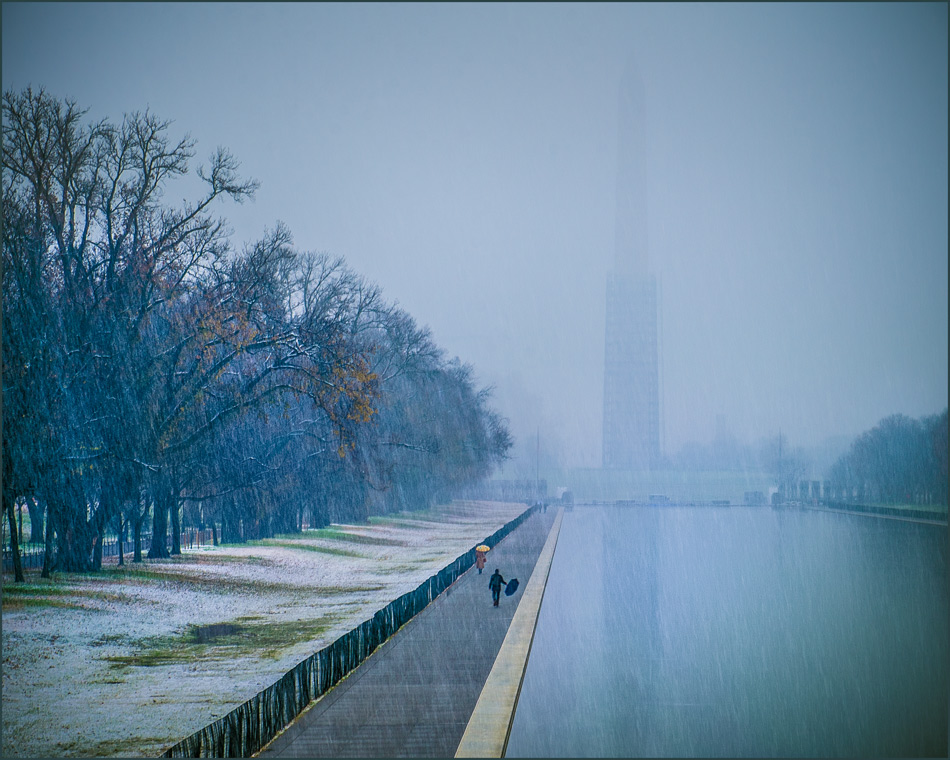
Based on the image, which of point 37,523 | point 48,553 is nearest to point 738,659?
point 48,553

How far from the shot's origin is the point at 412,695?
1223cm

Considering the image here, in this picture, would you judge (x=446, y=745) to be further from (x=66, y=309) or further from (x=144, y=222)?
(x=144, y=222)

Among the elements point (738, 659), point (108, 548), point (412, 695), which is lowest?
point (108, 548)

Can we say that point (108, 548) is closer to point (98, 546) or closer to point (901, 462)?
point (98, 546)

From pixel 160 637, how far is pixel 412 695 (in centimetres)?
762

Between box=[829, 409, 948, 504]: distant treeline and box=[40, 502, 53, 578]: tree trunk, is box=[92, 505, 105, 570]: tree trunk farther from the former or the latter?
box=[829, 409, 948, 504]: distant treeline

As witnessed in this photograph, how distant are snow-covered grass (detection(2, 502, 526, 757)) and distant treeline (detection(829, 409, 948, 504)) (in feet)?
190

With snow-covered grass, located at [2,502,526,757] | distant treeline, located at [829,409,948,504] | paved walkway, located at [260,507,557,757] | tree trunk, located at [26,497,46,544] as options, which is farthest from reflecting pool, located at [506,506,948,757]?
distant treeline, located at [829,409,948,504]

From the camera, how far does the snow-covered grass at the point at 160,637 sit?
38.7ft

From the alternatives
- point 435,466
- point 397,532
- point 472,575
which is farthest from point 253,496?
point 435,466

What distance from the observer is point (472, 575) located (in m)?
27.9

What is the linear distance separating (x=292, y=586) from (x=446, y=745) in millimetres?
17162

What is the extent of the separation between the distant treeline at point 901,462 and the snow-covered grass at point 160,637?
190ft

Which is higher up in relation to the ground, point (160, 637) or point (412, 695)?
point (412, 695)
